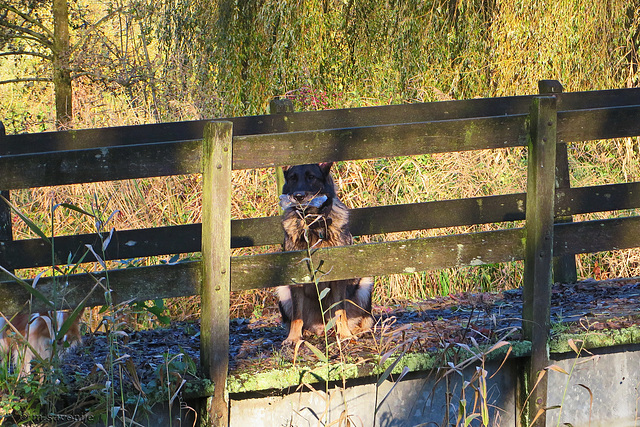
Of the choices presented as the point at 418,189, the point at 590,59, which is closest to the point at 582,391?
the point at 418,189

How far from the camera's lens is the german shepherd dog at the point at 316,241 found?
4.31 m

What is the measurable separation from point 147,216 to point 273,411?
4.00m

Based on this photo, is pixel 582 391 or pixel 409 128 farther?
pixel 582 391

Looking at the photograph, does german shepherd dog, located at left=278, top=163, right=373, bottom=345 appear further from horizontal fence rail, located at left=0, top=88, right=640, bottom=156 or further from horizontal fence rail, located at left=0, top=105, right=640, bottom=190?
horizontal fence rail, located at left=0, top=88, right=640, bottom=156

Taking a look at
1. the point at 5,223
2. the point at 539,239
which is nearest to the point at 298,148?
the point at 539,239

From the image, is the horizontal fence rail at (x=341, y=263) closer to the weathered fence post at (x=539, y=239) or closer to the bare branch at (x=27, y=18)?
the weathered fence post at (x=539, y=239)

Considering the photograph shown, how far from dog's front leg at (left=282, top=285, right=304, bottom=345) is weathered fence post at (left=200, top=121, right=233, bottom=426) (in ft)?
2.76

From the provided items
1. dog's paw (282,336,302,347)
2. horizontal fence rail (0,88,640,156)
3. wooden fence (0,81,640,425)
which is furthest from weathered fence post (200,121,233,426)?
horizontal fence rail (0,88,640,156)

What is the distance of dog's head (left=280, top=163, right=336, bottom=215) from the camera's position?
4.35 m

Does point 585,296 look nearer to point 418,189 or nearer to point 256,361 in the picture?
point 418,189

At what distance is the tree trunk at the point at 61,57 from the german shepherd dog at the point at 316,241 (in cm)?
1253

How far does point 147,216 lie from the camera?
7227 millimetres

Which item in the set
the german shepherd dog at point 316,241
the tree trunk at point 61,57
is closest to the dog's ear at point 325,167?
the german shepherd dog at point 316,241

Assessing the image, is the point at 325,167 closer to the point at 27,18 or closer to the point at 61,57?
the point at 61,57
